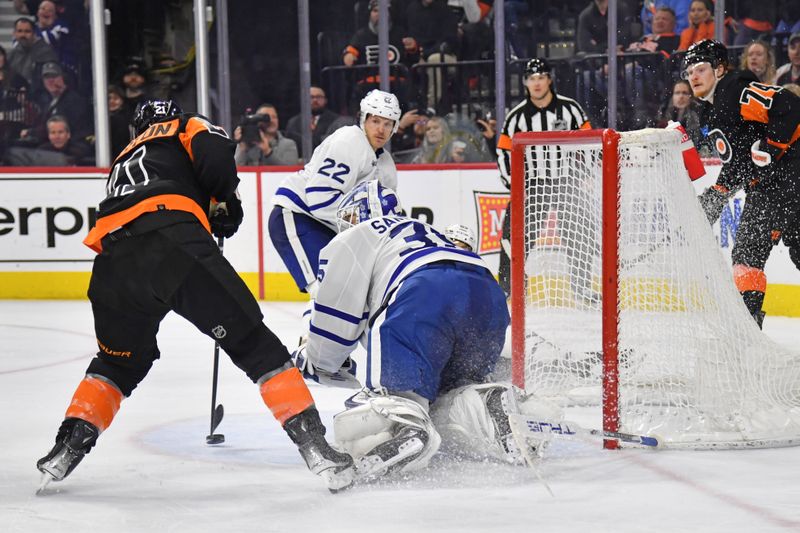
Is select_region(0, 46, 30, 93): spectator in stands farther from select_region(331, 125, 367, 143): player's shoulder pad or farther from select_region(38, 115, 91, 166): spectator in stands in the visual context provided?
select_region(331, 125, 367, 143): player's shoulder pad

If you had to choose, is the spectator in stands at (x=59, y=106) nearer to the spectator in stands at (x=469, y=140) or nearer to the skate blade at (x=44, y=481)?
the spectator in stands at (x=469, y=140)

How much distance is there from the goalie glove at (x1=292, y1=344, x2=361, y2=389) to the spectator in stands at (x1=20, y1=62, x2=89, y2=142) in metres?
4.38

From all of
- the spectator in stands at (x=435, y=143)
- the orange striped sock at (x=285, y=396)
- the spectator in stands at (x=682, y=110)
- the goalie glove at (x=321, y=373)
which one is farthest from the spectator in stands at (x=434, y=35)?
the orange striped sock at (x=285, y=396)

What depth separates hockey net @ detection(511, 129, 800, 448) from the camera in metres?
2.88

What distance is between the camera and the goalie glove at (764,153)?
12.7ft

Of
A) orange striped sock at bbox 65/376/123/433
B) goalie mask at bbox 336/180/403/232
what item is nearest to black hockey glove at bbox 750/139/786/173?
goalie mask at bbox 336/180/403/232

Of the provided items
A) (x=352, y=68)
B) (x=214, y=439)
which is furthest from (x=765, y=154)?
(x=352, y=68)

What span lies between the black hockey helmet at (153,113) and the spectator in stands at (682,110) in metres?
4.04

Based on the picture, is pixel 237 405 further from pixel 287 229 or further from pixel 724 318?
pixel 724 318

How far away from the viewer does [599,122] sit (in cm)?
647

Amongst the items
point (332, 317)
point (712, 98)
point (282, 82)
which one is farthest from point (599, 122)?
point (332, 317)

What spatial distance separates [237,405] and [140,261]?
1165mm

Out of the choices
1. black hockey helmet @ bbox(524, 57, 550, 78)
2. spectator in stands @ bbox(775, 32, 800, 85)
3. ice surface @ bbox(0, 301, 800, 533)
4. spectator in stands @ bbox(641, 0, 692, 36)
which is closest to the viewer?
ice surface @ bbox(0, 301, 800, 533)

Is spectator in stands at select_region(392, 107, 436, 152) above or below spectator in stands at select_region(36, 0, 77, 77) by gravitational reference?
below
